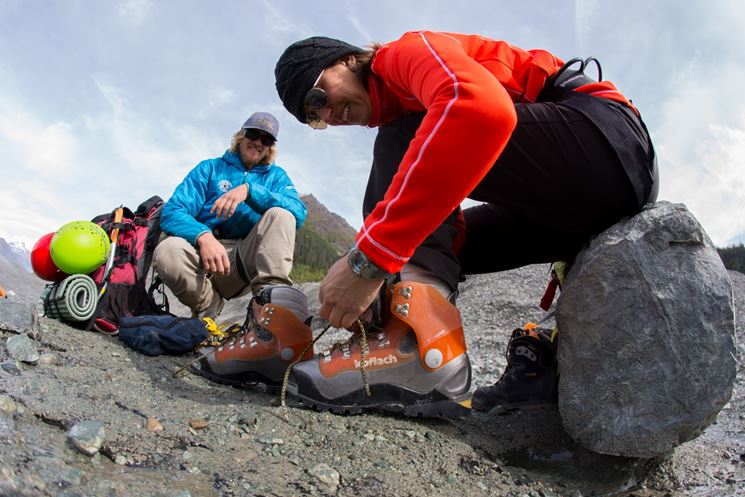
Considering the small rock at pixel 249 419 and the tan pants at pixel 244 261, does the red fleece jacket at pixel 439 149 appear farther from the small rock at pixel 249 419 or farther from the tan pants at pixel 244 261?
the tan pants at pixel 244 261

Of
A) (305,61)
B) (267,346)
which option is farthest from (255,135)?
(267,346)

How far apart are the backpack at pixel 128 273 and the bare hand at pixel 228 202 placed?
2.20 feet

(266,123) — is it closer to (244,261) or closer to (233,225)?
(233,225)

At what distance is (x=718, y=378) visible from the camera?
83.0 inches

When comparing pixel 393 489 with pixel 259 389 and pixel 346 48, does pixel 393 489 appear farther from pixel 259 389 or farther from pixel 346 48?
pixel 346 48

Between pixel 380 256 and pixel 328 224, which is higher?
pixel 328 224

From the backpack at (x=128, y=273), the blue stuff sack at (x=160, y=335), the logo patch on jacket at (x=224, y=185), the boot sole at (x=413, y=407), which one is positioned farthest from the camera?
the logo patch on jacket at (x=224, y=185)

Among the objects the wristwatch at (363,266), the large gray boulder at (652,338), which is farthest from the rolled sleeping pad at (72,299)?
the large gray boulder at (652,338)

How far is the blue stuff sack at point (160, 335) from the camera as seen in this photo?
3323 millimetres

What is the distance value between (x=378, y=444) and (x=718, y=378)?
137 cm

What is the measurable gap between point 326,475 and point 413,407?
23.4 inches

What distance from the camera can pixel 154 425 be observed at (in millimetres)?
1776

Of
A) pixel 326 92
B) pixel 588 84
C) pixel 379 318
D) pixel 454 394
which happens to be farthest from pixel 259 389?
pixel 588 84

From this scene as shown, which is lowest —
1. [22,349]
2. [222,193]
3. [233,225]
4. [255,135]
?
[22,349]
